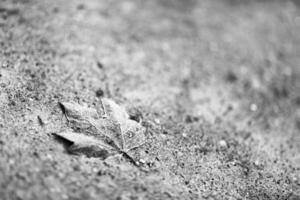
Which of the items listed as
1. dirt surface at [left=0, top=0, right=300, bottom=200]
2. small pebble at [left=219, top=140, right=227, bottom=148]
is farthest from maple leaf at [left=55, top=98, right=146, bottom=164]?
small pebble at [left=219, top=140, right=227, bottom=148]

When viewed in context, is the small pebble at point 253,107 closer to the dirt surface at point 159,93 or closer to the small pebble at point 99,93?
the dirt surface at point 159,93

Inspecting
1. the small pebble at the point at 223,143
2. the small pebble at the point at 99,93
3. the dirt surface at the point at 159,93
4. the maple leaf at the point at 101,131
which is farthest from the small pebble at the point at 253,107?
the small pebble at the point at 99,93

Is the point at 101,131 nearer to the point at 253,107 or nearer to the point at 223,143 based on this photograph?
the point at 223,143

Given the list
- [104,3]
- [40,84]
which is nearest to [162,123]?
[40,84]

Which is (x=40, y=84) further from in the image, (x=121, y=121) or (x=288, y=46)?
(x=288, y=46)

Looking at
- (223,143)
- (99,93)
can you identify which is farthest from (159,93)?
(223,143)
